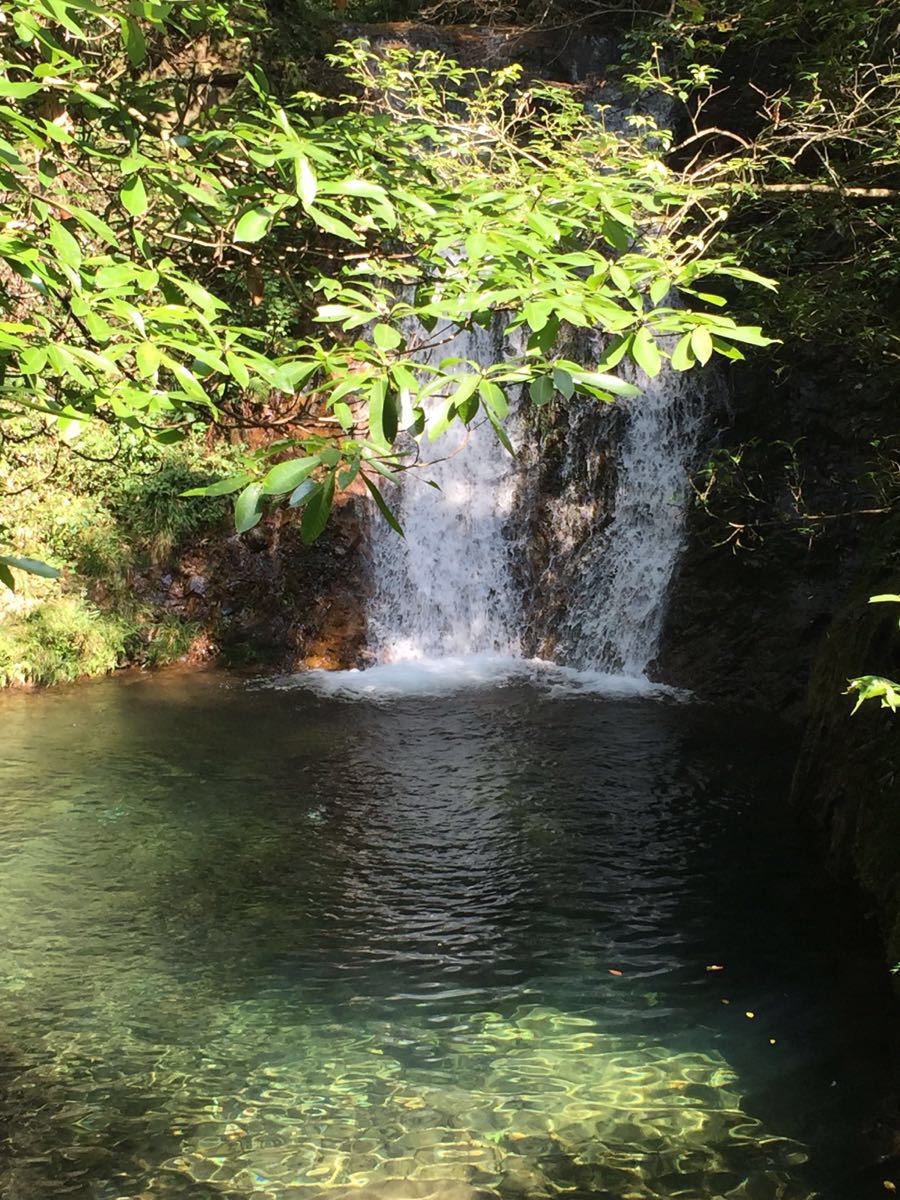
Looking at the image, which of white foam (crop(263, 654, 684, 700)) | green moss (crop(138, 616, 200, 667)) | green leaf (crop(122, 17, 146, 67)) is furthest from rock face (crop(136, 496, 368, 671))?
green leaf (crop(122, 17, 146, 67))

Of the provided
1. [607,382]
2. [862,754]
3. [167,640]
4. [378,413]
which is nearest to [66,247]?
[378,413]

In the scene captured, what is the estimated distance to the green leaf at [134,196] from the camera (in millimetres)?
2500

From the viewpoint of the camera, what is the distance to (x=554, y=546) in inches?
495

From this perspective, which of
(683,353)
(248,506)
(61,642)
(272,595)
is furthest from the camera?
(272,595)

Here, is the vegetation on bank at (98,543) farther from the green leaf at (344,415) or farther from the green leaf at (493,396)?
the green leaf at (493,396)

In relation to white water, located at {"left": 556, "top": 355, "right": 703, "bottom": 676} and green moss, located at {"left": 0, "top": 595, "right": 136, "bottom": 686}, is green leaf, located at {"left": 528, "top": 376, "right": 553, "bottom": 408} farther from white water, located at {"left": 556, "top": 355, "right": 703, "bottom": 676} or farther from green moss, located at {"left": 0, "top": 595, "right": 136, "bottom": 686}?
green moss, located at {"left": 0, "top": 595, "right": 136, "bottom": 686}

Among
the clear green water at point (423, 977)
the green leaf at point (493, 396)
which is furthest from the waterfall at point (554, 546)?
the green leaf at point (493, 396)

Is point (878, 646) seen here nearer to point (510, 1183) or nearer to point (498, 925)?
point (498, 925)

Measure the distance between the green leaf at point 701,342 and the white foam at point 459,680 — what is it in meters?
8.39

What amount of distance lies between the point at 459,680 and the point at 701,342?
905cm

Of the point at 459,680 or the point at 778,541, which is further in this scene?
the point at 459,680

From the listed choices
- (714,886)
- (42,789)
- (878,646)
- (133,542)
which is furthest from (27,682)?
(878,646)

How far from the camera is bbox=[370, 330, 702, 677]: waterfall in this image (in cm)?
1184

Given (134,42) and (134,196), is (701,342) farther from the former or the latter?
(134,42)
